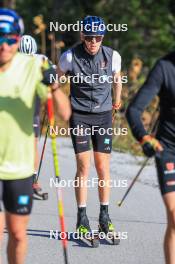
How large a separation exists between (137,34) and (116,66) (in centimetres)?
2157

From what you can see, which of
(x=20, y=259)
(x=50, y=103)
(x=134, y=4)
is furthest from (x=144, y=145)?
(x=134, y=4)

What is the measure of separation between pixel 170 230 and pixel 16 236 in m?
1.08

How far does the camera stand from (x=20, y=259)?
478 centimetres

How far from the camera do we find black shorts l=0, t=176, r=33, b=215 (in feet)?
15.1

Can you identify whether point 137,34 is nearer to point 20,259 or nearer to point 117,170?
point 117,170

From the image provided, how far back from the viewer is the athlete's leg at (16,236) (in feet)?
15.2

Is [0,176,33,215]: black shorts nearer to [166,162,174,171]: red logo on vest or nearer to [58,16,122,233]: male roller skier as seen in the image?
[166,162,174,171]: red logo on vest

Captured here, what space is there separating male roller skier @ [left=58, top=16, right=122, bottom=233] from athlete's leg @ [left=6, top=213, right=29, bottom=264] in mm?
2162

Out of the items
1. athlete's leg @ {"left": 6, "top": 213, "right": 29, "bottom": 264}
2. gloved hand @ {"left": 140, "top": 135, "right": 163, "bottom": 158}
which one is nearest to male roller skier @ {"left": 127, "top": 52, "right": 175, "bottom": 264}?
gloved hand @ {"left": 140, "top": 135, "right": 163, "bottom": 158}

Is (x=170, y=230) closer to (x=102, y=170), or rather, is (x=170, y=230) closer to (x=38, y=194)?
(x=102, y=170)

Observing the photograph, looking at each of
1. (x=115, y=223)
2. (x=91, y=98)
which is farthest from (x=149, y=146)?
(x=115, y=223)

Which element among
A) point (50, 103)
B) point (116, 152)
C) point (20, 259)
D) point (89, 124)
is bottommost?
point (116, 152)

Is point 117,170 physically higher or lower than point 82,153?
lower

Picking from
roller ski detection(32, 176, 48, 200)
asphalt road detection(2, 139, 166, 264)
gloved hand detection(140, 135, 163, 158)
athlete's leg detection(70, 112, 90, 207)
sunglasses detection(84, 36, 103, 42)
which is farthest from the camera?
roller ski detection(32, 176, 48, 200)
